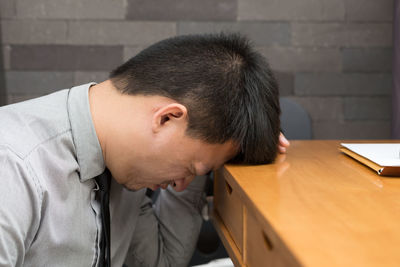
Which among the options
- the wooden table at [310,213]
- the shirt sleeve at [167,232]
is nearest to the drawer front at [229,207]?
the wooden table at [310,213]

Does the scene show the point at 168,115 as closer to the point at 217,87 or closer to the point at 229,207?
Answer: the point at 217,87

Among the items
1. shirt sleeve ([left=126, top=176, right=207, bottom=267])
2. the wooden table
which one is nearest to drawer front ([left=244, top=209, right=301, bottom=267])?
the wooden table

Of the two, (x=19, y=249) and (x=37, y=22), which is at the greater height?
(x=37, y=22)

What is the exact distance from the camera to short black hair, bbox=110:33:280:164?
75cm

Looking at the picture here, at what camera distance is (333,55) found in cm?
213

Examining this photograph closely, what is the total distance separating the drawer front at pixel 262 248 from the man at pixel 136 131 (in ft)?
0.55

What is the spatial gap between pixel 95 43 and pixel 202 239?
1150 mm

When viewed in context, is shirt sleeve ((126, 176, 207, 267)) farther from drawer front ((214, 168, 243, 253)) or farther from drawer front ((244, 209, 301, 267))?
drawer front ((244, 209, 301, 267))

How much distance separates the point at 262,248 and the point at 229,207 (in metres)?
0.26

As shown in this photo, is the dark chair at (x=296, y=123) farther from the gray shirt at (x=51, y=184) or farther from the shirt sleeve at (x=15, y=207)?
the shirt sleeve at (x=15, y=207)

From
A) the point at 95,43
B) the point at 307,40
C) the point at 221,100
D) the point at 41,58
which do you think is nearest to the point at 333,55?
the point at 307,40

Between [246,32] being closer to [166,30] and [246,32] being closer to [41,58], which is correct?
[166,30]

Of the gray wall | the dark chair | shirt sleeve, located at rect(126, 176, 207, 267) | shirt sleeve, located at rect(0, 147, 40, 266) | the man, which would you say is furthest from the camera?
the gray wall

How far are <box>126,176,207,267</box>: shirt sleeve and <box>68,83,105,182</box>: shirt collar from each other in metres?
0.34
